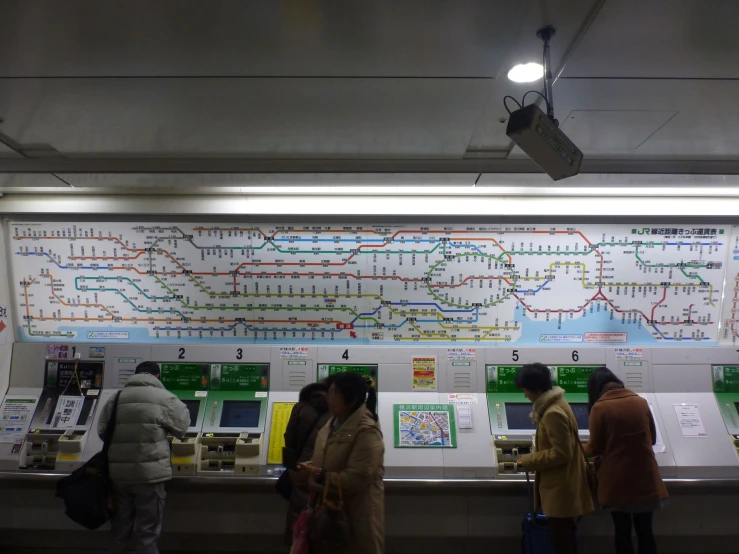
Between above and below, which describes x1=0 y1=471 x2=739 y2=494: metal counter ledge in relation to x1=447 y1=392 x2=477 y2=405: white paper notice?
below

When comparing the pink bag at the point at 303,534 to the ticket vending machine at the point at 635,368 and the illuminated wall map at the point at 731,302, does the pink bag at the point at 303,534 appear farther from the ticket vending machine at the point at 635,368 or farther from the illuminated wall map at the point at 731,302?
the illuminated wall map at the point at 731,302

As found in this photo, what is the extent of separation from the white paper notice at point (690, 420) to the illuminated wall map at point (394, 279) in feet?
1.74

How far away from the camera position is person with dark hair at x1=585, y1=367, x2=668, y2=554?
314cm

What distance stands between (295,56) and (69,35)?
0.80 metres

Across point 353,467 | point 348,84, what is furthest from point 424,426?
point 348,84

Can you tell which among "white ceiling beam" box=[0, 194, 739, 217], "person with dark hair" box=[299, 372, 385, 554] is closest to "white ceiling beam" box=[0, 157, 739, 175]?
"white ceiling beam" box=[0, 194, 739, 217]

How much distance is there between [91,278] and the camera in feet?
13.9

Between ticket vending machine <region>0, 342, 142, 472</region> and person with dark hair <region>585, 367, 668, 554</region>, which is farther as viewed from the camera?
ticket vending machine <region>0, 342, 142, 472</region>

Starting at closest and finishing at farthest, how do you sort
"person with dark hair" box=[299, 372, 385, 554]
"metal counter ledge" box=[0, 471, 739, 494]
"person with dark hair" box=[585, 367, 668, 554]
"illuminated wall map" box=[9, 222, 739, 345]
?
"person with dark hair" box=[299, 372, 385, 554] → "person with dark hair" box=[585, 367, 668, 554] → "metal counter ledge" box=[0, 471, 739, 494] → "illuminated wall map" box=[9, 222, 739, 345]

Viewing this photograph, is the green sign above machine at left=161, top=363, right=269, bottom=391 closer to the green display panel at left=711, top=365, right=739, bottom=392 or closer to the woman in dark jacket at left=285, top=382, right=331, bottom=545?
the woman in dark jacket at left=285, top=382, right=331, bottom=545

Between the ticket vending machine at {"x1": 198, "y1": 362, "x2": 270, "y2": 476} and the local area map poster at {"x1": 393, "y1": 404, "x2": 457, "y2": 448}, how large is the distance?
101cm

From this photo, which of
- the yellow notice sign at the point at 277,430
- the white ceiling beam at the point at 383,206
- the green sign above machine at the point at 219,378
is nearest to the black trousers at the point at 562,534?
the yellow notice sign at the point at 277,430

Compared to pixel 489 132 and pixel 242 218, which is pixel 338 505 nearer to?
pixel 489 132

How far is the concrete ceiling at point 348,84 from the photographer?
1829 mm
